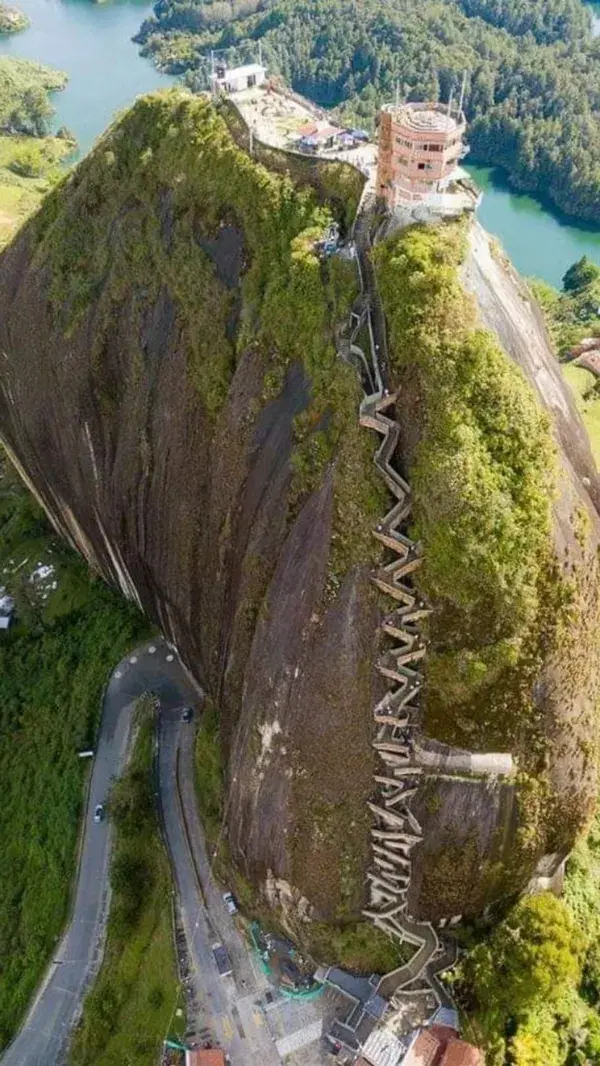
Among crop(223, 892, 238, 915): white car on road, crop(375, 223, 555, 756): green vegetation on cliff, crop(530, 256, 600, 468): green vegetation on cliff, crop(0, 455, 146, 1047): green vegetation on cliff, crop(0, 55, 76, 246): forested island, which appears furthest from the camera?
crop(0, 55, 76, 246): forested island

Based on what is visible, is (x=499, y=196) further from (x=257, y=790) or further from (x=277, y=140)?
(x=257, y=790)

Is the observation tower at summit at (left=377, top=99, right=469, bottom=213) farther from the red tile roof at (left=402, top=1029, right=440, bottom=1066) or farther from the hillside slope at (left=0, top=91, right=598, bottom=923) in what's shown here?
the red tile roof at (left=402, top=1029, right=440, bottom=1066)

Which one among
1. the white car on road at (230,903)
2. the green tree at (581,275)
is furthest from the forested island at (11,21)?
the white car on road at (230,903)

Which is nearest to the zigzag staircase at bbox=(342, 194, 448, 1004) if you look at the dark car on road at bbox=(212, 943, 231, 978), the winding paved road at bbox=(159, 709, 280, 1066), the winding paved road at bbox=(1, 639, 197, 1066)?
the winding paved road at bbox=(159, 709, 280, 1066)

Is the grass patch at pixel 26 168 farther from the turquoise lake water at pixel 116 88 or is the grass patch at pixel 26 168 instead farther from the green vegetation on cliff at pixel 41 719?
the green vegetation on cliff at pixel 41 719

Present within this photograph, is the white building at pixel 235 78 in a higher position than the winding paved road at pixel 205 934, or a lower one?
higher
